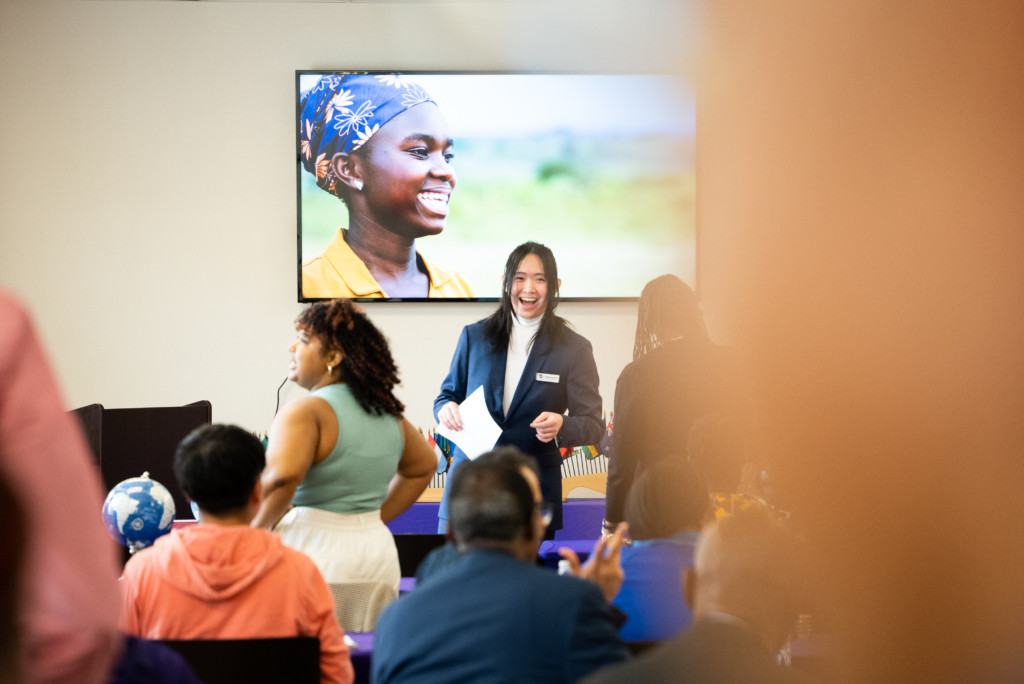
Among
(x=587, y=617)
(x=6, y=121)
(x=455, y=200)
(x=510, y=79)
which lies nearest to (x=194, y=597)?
(x=587, y=617)

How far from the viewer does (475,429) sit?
9.57 feet

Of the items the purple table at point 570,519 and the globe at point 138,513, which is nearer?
the globe at point 138,513

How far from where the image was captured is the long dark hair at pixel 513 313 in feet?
9.92

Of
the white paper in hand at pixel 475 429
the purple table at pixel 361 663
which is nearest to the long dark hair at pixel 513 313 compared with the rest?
the white paper in hand at pixel 475 429

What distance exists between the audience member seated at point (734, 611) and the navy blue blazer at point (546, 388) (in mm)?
1987

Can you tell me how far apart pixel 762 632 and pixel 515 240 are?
3.87m

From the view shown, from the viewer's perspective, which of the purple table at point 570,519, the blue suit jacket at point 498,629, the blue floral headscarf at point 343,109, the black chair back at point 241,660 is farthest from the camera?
the blue floral headscarf at point 343,109

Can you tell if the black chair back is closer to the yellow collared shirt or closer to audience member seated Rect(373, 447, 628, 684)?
audience member seated Rect(373, 447, 628, 684)

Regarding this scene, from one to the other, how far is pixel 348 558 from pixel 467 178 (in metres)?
2.98

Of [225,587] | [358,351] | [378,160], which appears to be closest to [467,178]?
[378,160]

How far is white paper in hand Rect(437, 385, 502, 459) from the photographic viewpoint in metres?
2.88

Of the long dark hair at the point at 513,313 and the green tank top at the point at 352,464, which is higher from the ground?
the long dark hair at the point at 513,313

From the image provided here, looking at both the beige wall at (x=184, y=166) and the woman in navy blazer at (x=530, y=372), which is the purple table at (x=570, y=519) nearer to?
A: the woman in navy blazer at (x=530, y=372)

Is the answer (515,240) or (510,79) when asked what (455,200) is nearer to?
(515,240)
